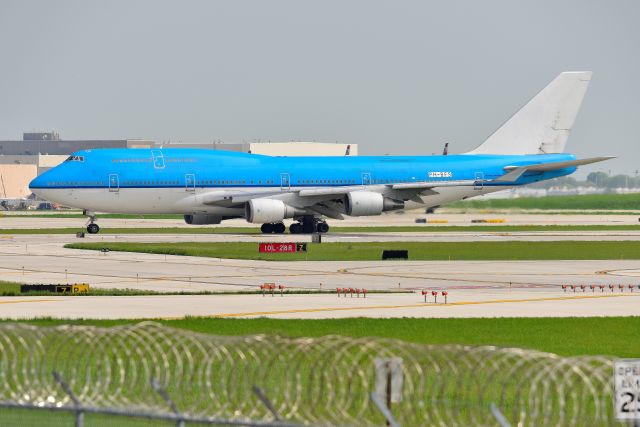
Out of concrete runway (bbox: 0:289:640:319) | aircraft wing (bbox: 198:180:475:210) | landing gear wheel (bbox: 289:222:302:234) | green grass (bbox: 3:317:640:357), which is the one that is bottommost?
green grass (bbox: 3:317:640:357)

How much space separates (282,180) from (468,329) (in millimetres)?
56777

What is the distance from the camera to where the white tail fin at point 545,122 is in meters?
98.9

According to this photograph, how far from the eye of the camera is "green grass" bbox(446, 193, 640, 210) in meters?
128

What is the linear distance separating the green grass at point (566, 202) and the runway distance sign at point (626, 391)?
112 m

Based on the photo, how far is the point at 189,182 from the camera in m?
87.6

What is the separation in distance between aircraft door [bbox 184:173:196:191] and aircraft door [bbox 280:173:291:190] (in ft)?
20.9

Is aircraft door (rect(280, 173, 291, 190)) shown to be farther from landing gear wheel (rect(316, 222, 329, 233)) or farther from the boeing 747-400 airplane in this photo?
landing gear wheel (rect(316, 222, 329, 233))

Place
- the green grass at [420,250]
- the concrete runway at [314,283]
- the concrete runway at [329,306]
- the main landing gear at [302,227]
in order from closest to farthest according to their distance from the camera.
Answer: the concrete runway at [329,306]
the concrete runway at [314,283]
the green grass at [420,250]
the main landing gear at [302,227]

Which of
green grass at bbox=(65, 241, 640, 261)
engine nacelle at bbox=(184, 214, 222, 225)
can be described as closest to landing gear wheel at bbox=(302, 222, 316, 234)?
engine nacelle at bbox=(184, 214, 222, 225)

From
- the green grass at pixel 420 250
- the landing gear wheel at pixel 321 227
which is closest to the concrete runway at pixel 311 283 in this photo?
the green grass at pixel 420 250

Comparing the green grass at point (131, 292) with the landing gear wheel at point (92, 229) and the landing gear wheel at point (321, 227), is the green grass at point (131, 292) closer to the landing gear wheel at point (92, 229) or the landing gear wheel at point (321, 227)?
the landing gear wheel at point (92, 229)

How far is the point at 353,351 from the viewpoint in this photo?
28.4 m

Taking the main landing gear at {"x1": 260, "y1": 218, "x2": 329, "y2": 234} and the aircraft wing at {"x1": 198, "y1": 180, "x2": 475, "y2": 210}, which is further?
the main landing gear at {"x1": 260, "y1": 218, "x2": 329, "y2": 234}

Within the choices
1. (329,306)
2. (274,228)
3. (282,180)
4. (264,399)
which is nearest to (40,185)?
(282,180)
